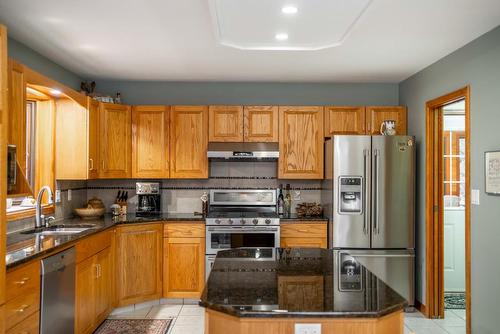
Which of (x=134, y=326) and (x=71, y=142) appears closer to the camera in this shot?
(x=134, y=326)

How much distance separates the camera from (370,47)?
3727 mm

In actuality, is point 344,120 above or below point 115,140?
above

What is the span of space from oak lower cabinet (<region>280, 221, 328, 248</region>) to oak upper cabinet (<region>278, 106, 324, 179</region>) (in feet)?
1.92

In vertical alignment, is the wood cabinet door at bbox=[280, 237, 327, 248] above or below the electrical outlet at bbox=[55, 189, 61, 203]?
below

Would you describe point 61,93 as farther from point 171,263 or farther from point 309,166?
point 309,166

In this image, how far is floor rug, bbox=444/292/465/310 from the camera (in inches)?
183

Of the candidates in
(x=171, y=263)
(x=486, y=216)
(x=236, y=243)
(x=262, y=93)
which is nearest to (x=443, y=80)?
(x=486, y=216)

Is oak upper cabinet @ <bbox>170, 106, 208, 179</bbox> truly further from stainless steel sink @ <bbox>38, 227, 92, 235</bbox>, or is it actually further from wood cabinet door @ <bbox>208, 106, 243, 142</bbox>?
stainless steel sink @ <bbox>38, 227, 92, 235</bbox>

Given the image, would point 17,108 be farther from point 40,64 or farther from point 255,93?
point 255,93

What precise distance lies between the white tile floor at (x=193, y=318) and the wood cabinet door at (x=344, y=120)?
2.06m

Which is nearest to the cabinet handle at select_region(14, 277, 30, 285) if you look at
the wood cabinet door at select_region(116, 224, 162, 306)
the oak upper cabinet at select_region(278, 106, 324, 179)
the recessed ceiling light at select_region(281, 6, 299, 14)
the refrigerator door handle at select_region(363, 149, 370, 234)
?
the wood cabinet door at select_region(116, 224, 162, 306)

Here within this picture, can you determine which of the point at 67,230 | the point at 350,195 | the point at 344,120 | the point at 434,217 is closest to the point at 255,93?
the point at 344,120

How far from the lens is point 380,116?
4926 millimetres

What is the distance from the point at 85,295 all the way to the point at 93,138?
1656mm
